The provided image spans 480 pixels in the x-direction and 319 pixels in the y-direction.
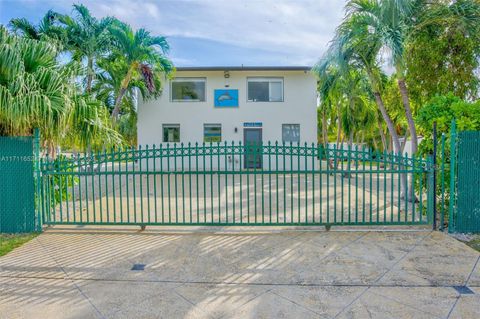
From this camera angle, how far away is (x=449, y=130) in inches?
214

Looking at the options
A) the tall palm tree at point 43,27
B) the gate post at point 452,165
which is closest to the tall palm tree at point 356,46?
the gate post at point 452,165

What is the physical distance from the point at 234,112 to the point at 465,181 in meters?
12.1

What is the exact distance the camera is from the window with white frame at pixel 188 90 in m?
16.0

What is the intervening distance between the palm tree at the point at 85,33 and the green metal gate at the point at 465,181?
10.4 metres

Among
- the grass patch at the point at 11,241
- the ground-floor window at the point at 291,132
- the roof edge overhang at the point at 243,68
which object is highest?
the roof edge overhang at the point at 243,68

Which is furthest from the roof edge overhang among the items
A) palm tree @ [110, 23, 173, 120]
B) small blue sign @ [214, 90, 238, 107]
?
palm tree @ [110, 23, 173, 120]

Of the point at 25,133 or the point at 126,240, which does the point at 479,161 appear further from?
the point at 25,133

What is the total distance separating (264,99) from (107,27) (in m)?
8.27

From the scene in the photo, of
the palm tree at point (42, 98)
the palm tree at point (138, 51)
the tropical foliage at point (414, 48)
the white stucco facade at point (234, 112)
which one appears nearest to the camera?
the palm tree at point (42, 98)

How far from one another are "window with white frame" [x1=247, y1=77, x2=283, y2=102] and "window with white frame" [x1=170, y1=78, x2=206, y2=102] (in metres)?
2.55

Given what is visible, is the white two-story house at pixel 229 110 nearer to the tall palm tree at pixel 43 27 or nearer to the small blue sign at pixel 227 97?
the small blue sign at pixel 227 97

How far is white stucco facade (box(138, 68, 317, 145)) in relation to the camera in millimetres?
15898

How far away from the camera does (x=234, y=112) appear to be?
16016mm

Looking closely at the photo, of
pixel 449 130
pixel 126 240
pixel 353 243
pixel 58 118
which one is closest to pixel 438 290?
pixel 353 243
